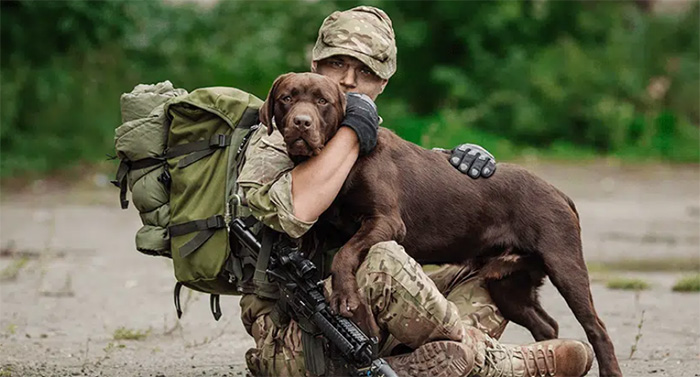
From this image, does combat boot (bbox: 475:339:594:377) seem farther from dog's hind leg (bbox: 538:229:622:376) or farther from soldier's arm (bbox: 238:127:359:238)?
soldier's arm (bbox: 238:127:359:238)

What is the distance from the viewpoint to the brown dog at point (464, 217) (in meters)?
4.51

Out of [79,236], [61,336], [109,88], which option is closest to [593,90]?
[109,88]

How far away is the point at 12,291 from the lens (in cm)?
778

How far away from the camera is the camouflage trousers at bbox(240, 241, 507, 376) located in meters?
4.48

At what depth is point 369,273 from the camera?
4473 mm

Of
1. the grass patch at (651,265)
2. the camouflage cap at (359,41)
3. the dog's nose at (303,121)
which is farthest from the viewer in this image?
the grass patch at (651,265)

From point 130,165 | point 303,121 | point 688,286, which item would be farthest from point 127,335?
point 688,286

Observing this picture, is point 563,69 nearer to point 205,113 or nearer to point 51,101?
point 51,101

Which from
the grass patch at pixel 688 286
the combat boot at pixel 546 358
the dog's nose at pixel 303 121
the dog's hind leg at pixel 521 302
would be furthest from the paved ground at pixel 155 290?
the dog's nose at pixel 303 121

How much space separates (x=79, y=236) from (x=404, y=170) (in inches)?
249

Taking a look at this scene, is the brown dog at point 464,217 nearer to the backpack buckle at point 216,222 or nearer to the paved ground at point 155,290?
the backpack buckle at point 216,222

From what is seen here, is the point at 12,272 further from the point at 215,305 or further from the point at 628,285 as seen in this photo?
the point at 628,285

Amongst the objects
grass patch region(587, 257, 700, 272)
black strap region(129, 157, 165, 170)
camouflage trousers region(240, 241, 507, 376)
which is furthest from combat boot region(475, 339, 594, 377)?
grass patch region(587, 257, 700, 272)

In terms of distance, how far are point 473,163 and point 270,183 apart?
902 mm
